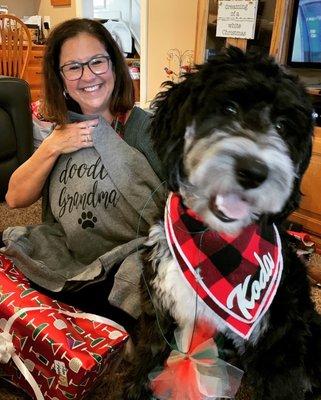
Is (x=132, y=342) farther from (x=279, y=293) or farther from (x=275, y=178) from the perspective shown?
(x=275, y=178)

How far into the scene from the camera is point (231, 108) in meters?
0.83

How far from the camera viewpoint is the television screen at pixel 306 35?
80.5 inches

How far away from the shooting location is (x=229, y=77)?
32.0 inches

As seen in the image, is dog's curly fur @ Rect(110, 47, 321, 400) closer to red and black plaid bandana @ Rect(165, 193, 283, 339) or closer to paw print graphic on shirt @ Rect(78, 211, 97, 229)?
red and black plaid bandana @ Rect(165, 193, 283, 339)

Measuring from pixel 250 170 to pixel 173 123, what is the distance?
0.24m

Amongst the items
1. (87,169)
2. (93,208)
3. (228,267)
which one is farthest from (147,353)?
(87,169)

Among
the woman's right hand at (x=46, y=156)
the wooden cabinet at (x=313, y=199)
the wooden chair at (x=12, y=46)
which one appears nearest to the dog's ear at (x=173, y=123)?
the woman's right hand at (x=46, y=156)

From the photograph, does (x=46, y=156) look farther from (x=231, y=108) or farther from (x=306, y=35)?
(x=306, y=35)

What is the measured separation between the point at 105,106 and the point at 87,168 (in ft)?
0.73

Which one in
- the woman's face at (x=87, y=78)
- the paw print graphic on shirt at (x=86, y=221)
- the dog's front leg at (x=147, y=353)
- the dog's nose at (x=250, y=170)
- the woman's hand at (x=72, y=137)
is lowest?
the dog's front leg at (x=147, y=353)

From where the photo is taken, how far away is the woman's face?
1.27m

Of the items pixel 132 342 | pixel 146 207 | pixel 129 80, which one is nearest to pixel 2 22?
pixel 129 80

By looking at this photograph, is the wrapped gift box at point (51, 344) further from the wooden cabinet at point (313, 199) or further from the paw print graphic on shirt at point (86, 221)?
the wooden cabinet at point (313, 199)

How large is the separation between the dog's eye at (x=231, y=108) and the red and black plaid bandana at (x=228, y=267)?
0.76ft
